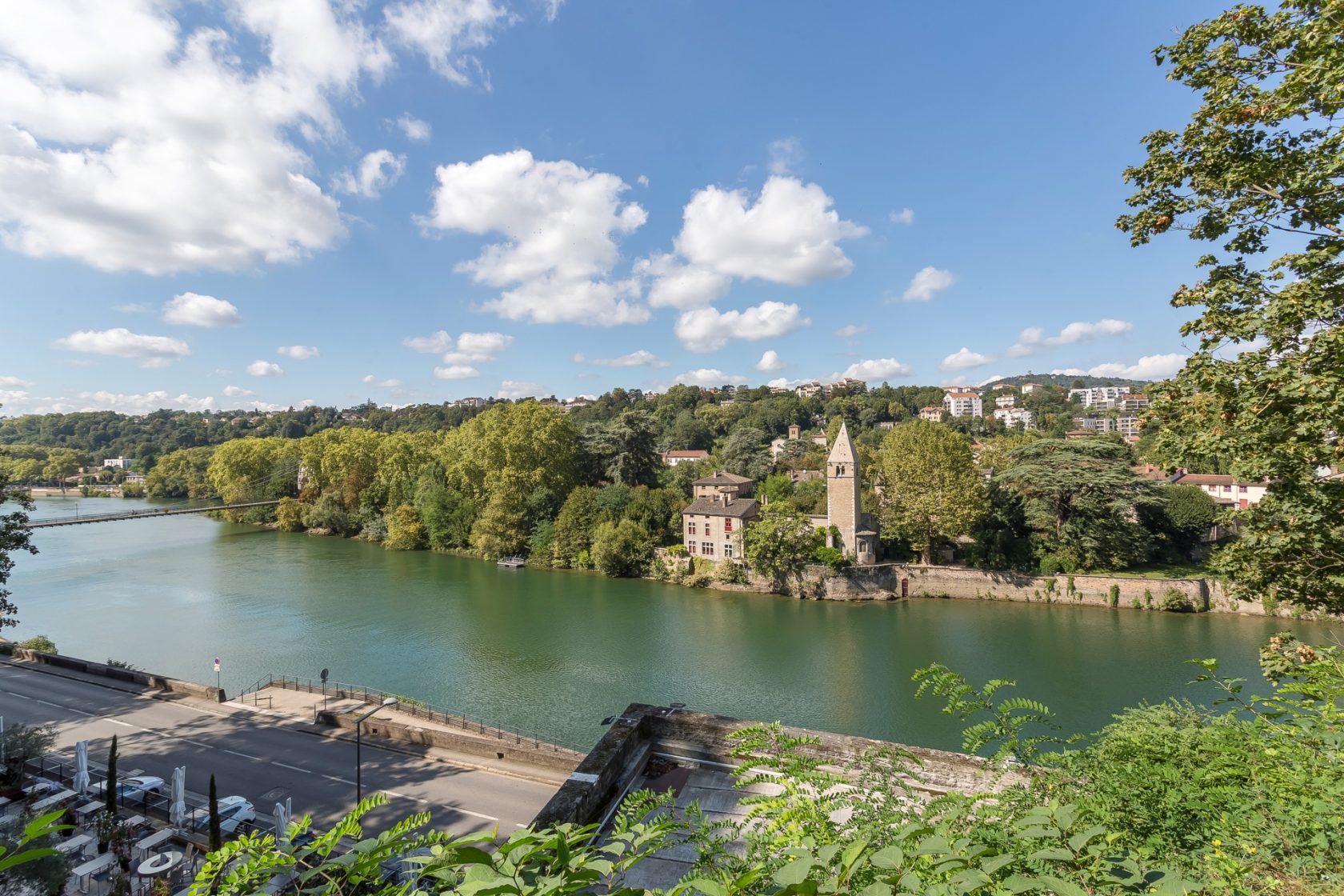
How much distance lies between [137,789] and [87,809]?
65 centimetres

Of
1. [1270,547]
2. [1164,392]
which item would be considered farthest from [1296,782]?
[1164,392]

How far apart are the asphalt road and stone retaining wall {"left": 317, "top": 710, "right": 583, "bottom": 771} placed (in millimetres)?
416

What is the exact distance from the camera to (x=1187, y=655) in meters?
20.4

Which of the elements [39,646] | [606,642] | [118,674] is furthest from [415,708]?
[39,646]

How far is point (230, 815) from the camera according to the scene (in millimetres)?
10148

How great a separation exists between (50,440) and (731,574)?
137788 mm

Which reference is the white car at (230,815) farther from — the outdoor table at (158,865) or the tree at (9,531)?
the tree at (9,531)

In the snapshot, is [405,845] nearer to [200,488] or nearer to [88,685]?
[88,685]

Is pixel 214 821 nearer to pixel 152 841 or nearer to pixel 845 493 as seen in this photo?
pixel 152 841

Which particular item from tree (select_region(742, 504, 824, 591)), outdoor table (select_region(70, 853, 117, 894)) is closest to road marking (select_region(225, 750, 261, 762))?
outdoor table (select_region(70, 853, 117, 894))

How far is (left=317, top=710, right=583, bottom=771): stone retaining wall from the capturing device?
41.0 feet

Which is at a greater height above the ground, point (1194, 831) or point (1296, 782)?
point (1296, 782)

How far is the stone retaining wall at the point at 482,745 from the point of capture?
1248 cm

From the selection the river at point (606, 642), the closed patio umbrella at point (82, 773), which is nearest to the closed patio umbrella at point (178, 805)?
the closed patio umbrella at point (82, 773)
